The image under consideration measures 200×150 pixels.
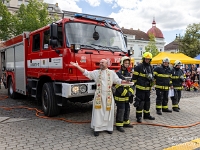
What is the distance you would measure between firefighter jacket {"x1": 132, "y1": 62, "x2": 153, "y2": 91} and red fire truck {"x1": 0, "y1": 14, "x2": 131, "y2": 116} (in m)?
0.69

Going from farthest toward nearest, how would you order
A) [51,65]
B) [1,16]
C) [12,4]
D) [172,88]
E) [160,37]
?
1. [160,37]
2. [12,4]
3. [1,16]
4. [172,88]
5. [51,65]

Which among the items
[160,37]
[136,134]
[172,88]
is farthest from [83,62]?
[160,37]

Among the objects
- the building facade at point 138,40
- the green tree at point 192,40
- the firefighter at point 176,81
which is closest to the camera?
the firefighter at point 176,81

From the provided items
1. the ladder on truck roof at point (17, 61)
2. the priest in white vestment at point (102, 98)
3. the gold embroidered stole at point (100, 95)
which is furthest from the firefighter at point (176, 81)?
the ladder on truck roof at point (17, 61)

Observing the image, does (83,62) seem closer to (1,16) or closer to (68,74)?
(68,74)

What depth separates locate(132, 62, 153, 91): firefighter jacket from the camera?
5.58m

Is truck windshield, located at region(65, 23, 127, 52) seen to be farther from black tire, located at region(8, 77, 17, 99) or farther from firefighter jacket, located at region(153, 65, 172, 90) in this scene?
black tire, located at region(8, 77, 17, 99)

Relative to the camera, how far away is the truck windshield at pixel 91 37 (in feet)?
18.1

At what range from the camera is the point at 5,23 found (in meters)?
21.2

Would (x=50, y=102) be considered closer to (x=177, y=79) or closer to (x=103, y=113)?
(x=103, y=113)

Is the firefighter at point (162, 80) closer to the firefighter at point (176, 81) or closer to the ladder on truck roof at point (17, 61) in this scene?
the firefighter at point (176, 81)

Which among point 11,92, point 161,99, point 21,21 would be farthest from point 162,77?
point 21,21

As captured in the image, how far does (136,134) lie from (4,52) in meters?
7.91

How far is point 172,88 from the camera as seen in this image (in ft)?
22.9
